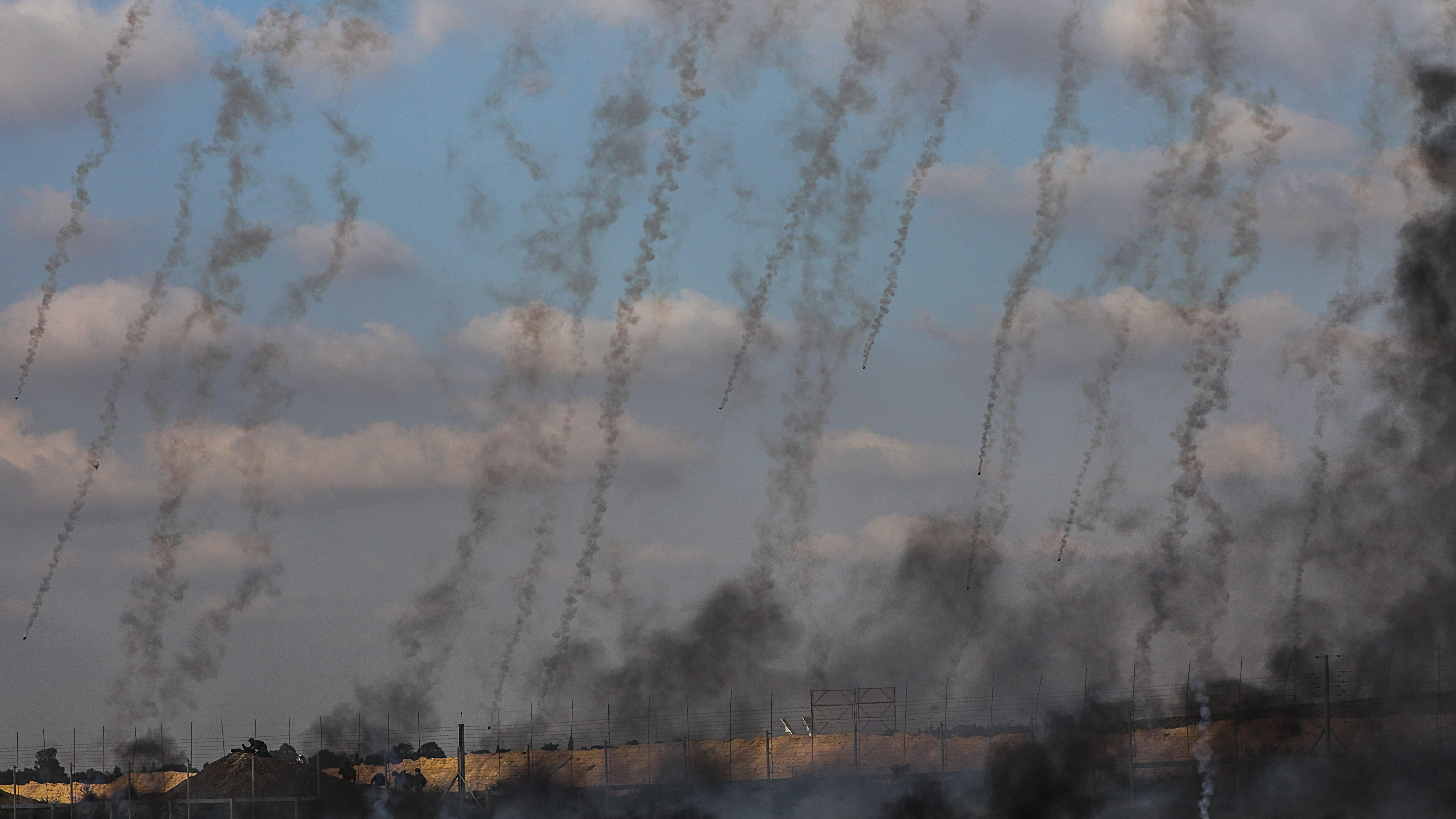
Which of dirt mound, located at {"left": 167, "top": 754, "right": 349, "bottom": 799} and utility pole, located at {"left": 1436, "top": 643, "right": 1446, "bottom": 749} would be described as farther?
dirt mound, located at {"left": 167, "top": 754, "right": 349, "bottom": 799}

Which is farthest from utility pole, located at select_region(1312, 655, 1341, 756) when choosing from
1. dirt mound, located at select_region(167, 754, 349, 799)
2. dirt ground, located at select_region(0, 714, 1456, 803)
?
dirt mound, located at select_region(167, 754, 349, 799)

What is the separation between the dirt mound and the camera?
334ft

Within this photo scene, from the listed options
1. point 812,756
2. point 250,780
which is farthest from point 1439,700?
point 250,780

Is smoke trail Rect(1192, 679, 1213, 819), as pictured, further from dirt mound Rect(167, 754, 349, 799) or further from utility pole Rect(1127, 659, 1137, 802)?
dirt mound Rect(167, 754, 349, 799)

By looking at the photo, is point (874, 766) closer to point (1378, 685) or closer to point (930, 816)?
point (930, 816)

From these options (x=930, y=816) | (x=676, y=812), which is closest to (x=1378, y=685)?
(x=930, y=816)

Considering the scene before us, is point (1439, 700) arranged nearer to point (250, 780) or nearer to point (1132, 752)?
point (1132, 752)

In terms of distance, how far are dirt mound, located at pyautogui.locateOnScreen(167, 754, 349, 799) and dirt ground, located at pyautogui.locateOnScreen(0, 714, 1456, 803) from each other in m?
Answer: 0.73

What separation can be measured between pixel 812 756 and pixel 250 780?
37755mm

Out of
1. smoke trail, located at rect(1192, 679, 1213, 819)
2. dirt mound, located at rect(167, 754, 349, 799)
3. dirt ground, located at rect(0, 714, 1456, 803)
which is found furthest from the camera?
A: dirt mound, located at rect(167, 754, 349, 799)

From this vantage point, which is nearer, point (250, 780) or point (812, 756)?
point (812, 756)

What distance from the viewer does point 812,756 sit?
101 m

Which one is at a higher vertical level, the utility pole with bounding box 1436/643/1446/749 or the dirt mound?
the utility pole with bounding box 1436/643/1446/749

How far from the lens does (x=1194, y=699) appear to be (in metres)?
94.7
